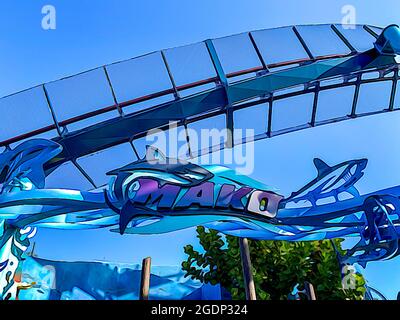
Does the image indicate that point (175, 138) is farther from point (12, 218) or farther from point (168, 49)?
point (12, 218)

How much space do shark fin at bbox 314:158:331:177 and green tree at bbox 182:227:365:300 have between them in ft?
5.57

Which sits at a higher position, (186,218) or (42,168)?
(42,168)

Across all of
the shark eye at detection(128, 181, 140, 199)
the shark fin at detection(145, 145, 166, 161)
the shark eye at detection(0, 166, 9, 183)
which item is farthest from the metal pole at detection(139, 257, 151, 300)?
the shark eye at detection(0, 166, 9, 183)

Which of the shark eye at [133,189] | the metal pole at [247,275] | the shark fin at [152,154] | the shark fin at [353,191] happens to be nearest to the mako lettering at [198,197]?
the shark eye at [133,189]

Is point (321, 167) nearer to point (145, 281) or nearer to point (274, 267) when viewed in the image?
point (274, 267)

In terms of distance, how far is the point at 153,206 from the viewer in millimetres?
5227

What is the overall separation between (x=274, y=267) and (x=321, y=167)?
2.16 m

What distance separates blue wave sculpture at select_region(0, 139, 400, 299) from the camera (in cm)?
504

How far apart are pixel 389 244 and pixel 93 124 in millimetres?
4995

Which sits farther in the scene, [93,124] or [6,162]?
[93,124]

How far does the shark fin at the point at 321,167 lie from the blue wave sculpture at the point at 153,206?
613 mm

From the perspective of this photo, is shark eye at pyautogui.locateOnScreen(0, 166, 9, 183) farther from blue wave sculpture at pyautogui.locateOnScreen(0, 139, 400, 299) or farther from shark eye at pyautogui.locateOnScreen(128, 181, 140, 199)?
shark eye at pyautogui.locateOnScreen(128, 181, 140, 199)
